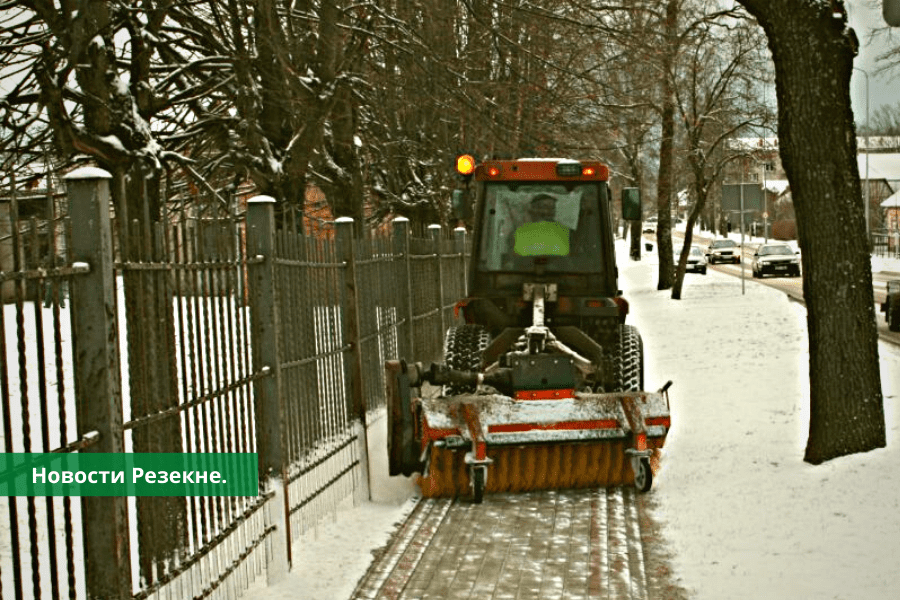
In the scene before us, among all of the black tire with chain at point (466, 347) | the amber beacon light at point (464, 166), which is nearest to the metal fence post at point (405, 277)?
the black tire with chain at point (466, 347)

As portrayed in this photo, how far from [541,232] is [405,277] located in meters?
1.60

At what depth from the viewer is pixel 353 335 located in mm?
9547

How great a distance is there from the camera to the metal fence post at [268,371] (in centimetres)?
687

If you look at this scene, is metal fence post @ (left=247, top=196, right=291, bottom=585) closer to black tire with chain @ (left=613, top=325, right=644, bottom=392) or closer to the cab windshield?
black tire with chain @ (left=613, top=325, right=644, bottom=392)

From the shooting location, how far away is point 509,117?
17.8m

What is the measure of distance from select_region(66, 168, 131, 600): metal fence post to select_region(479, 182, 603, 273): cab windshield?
291 inches

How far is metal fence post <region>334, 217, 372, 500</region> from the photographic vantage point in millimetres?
9398

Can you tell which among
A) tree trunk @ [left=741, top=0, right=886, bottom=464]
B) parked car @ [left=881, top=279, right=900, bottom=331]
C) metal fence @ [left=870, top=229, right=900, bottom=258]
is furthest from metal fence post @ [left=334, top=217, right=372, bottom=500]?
metal fence @ [left=870, top=229, right=900, bottom=258]

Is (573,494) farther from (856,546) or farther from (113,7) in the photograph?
(113,7)

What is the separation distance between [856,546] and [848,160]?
3.38 metres

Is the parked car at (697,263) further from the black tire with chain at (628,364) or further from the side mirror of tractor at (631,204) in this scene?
the black tire with chain at (628,364)

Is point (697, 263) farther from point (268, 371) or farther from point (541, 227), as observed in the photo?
point (268, 371)

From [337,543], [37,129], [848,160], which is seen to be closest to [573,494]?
[337,543]

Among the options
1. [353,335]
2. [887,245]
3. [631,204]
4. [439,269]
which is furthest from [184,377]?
[887,245]
